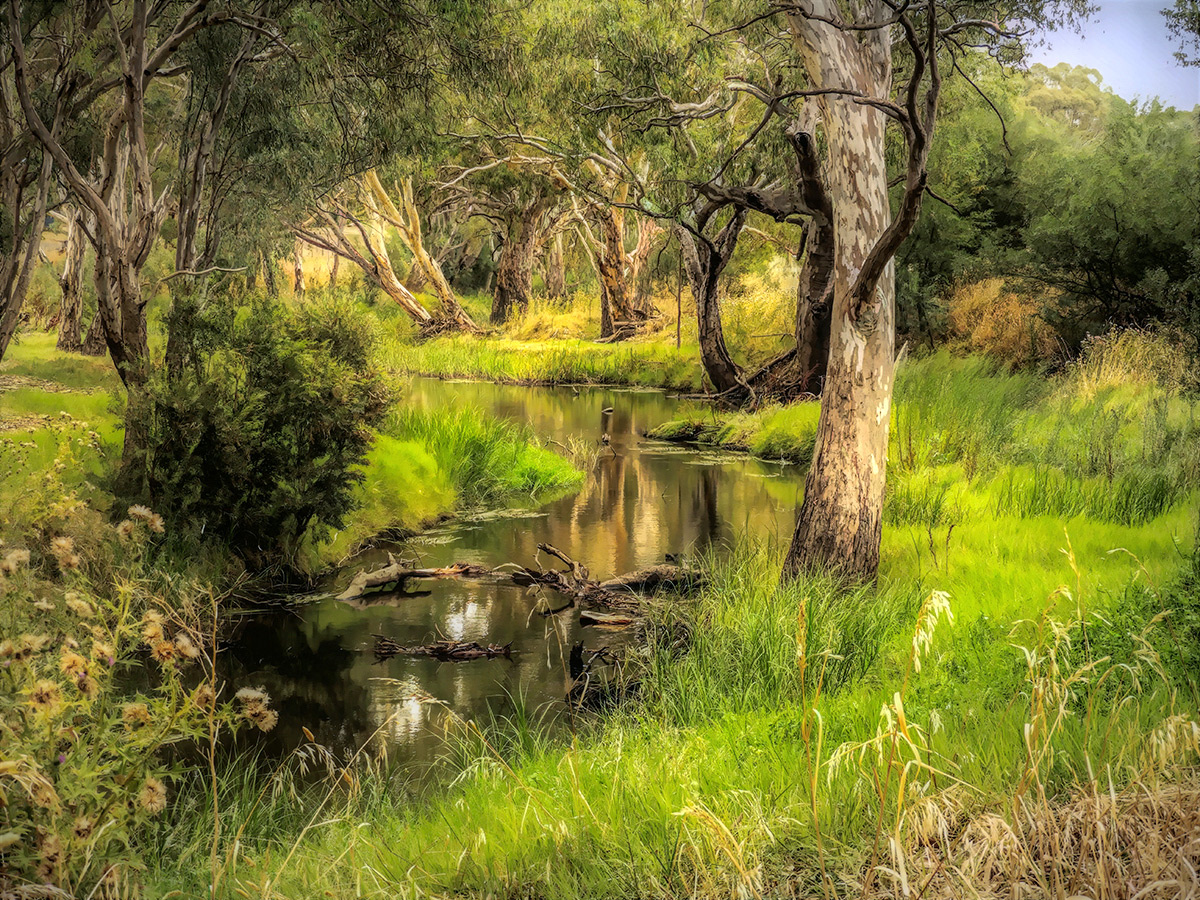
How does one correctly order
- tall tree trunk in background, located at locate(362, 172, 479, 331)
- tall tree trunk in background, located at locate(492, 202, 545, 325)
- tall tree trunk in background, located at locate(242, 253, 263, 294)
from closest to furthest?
tall tree trunk in background, located at locate(242, 253, 263, 294), tall tree trunk in background, located at locate(362, 172, 479, 331), tall tree trunk in background, located at locate(492, 202, 545, 325)

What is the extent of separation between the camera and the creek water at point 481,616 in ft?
19.5

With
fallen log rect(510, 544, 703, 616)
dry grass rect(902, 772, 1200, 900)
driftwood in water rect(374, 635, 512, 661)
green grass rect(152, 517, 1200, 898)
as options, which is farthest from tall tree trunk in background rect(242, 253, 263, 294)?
dry grass rect(902, 772, 1200, 900)

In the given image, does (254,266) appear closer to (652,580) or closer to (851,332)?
(652,580)

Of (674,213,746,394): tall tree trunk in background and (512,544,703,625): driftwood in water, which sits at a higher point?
(674,213,746,394): tall tree trunk in background

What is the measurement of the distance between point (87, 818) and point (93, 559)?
191 inches

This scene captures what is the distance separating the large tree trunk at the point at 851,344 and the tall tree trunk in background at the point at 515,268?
27.0 meters

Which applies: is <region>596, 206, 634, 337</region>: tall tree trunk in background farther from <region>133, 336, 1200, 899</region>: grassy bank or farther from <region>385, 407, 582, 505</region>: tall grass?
<region>133, 336, 1200, 899</region>: grassy bank

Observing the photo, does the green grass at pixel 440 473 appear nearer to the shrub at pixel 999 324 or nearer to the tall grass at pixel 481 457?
the tall grass at pixel 481 457

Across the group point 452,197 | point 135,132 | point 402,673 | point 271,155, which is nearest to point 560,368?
point 452,197

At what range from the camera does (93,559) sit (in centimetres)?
691

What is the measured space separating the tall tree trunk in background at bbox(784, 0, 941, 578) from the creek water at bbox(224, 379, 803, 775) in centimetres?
177

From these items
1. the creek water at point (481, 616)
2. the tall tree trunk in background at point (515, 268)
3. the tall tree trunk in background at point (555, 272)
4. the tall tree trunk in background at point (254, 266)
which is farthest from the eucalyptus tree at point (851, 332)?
the tall tree trunk in background at point (555, 272)

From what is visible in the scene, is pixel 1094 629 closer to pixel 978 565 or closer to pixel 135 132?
pixel 978 565

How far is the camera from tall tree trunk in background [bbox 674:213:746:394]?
17042 mm
